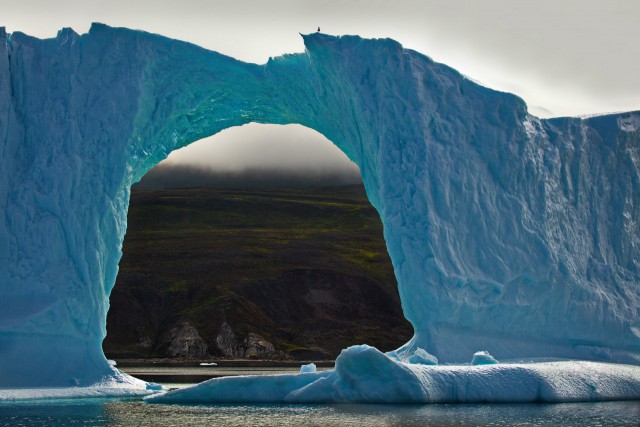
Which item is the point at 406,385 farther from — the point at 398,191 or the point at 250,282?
the point at 250,282

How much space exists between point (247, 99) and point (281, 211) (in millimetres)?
53115

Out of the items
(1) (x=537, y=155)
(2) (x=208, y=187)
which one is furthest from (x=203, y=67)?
(2) (x=208, y=187)

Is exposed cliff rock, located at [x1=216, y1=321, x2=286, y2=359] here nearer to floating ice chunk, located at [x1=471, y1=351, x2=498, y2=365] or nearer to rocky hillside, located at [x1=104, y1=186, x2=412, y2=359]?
rocky hillside, located at [x1=104, y1=186, x2=412, y2=359]

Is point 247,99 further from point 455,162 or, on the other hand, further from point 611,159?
point 611,159

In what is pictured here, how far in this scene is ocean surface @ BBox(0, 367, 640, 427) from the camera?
12.9 meters

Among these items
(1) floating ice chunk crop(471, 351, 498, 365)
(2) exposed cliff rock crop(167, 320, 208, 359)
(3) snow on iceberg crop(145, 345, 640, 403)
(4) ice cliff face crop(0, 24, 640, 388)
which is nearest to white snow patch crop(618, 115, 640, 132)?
(4) ice cliff face crop(0, 24, 640, 388)

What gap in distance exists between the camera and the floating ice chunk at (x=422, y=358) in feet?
56.3

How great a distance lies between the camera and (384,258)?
66500 mm

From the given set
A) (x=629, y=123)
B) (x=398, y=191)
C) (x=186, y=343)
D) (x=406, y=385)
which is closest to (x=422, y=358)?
(x=406, y=385)

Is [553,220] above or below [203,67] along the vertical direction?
below

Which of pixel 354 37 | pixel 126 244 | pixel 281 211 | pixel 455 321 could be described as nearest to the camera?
pixel 455 321

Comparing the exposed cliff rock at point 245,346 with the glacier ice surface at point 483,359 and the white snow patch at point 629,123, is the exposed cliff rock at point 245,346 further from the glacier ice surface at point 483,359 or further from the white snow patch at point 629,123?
the glacier ice surface at point 483,359

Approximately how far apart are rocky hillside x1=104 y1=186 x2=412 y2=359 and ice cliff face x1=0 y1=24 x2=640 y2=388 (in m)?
34.2

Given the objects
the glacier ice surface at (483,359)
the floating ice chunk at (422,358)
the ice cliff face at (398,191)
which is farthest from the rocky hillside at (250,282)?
the glacier ice surface at (483,359)
